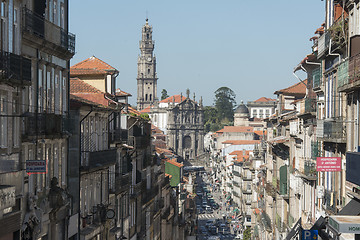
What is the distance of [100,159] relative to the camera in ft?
99.0

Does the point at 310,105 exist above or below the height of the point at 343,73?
below

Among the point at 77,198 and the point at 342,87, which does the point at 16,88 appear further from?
the point at 342,87

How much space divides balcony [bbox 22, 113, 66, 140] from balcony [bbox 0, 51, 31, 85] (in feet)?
5.15

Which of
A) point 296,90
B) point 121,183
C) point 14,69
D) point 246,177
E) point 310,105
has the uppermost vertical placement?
point 296,90

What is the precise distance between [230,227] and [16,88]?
4005 inches

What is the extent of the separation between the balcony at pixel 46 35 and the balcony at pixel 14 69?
1838 mm

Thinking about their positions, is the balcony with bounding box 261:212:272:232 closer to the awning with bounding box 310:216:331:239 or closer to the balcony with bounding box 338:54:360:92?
the awning with bounding box 310:216:331:239

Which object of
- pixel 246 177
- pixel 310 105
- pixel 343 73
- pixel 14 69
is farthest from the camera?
pixel 246 177

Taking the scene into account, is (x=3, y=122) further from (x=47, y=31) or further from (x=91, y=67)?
(x=91, y=67)

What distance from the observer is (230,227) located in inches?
4692

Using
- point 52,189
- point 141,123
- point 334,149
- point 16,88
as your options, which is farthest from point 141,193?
point 16,88

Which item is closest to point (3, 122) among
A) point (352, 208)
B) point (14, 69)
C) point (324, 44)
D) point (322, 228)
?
point (14, 69)

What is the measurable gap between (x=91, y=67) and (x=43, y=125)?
1418 centimetres

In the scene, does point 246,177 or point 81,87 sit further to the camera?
point 246,177
